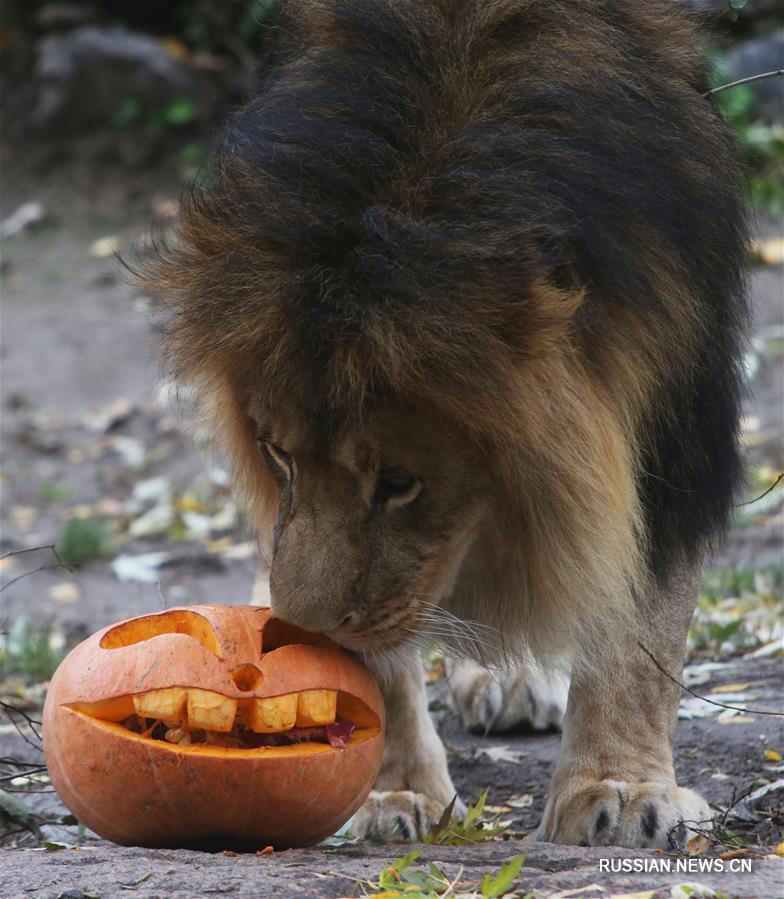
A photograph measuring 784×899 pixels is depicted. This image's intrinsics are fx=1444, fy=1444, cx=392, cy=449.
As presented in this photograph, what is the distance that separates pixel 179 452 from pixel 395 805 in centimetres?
564

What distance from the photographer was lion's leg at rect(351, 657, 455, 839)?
3.15 meters

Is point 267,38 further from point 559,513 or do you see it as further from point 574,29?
point 559,513

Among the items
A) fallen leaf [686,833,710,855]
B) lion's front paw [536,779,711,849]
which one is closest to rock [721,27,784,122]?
lion's front paw [536,779,711,849]

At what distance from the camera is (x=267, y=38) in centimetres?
357

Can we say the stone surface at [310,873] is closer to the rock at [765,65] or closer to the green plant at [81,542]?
the green plant at [81,542]

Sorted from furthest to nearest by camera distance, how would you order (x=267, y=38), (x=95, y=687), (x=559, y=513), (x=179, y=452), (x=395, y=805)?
1. (x=179, y=452)
2. (x=267, y=38)
3. (x=395, y=805)
4. (x=559, y=513)
5. (x=95, y=687)

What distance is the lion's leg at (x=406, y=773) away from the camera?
3.15 metres

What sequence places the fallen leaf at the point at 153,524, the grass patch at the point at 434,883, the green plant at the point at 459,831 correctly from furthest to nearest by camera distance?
1. the fallen leaf at the point at 153,524
2. the green plant at the point at 459,831
3. the grass patch at the point at 434,883

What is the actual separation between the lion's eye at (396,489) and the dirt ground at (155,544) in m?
0.64

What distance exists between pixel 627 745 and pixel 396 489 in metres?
0.95

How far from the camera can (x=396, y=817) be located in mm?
3158

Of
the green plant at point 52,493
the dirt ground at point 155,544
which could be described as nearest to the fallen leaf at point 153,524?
the dirt ground at point 155,544

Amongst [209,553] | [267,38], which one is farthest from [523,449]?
[209,553]

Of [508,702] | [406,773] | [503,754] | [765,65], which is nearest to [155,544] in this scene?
[508,702]
